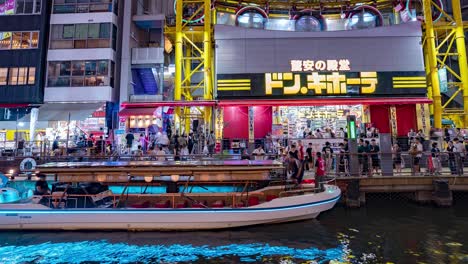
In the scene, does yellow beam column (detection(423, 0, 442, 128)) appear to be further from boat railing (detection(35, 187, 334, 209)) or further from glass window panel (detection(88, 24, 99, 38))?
glass window panel (detection(88, 24, 99, 38))

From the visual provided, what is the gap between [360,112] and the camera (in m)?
23.6

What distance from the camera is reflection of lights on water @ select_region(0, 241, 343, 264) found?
26.9ft

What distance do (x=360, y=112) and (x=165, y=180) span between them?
55.6ft

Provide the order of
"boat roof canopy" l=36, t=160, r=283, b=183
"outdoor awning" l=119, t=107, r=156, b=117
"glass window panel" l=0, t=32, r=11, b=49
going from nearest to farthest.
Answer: "boat roof canopy" l=36, t=160, r=283, b=183
"outdoor awning" l=119, t=107, r=156, b=117
"glass window panel" l=0, t=32, r=11, b=49

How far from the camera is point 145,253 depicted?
8.67m

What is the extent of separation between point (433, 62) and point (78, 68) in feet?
97.7

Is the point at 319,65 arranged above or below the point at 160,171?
above

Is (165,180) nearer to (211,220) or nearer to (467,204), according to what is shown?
(211,220)

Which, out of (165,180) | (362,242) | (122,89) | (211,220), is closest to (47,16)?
(122,89)

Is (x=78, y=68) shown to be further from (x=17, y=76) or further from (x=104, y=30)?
(x=17, y=76)

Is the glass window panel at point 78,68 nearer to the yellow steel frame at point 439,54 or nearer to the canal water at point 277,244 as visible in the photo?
the canal water at point 277,244

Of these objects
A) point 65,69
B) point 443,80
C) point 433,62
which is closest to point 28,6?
point 65,69

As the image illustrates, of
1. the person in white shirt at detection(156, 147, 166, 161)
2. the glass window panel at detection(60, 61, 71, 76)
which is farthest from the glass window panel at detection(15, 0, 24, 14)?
the person in white shirt at detection(156, 147, 166, 161)

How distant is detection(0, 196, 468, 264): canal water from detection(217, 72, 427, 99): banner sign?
12.1 metres
